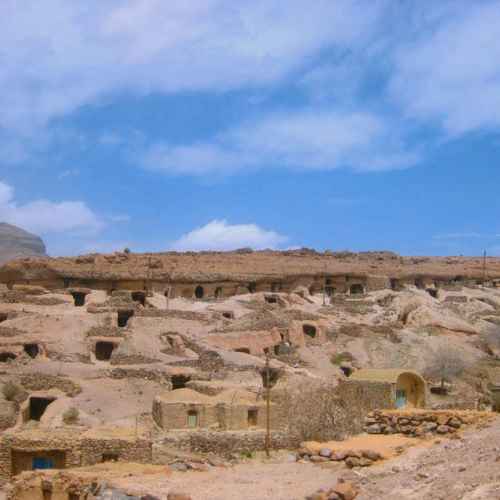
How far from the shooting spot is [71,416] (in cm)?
2045

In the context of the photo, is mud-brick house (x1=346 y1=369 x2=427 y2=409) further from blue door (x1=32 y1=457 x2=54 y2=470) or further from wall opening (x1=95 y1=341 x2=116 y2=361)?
wall opening (x1=95 y1=341 x2=116 y2=361)

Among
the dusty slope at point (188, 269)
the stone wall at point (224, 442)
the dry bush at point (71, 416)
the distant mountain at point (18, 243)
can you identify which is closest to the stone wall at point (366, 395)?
the stone wall at point (224, 442)

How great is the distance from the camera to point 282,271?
4503 cm

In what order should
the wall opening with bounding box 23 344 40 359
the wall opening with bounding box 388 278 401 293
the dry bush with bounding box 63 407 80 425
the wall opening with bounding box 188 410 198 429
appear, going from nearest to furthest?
the wall opening with bounding box 188 410 198 429 → the dry bush with bounding box 63 407 80 425 → the wall opening with bounding box 23 344 40 359 → the wall opening with bounding box 388 278 401 293

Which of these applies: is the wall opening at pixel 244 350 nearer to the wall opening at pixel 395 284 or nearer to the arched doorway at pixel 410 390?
the arched doorway at pixel 410 390

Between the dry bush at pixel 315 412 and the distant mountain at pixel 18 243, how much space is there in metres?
80.9

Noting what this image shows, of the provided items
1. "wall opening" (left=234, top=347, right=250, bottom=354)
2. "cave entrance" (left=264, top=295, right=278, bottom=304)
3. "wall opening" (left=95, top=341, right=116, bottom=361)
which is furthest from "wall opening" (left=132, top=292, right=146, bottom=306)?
"wall opening" (left=234, top=347, right=250, bottom=354)

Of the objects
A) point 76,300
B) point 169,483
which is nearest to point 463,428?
point 169,483

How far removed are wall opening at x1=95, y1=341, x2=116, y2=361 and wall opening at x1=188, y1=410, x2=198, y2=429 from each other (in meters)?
9.50

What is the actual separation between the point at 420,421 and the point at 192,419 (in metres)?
8.90

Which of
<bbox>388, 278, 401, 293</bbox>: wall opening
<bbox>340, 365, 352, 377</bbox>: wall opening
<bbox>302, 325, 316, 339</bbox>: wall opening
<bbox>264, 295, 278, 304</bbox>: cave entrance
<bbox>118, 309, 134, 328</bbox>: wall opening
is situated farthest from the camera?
<bbox>388, 278, 401, 293</bbox>: wall opening

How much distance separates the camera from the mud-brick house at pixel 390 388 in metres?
19.8

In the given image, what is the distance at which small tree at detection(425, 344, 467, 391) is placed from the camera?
2880 cm

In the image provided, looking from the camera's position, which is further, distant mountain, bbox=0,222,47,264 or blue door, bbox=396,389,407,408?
distant mountain, bbox=0,222,47,264
